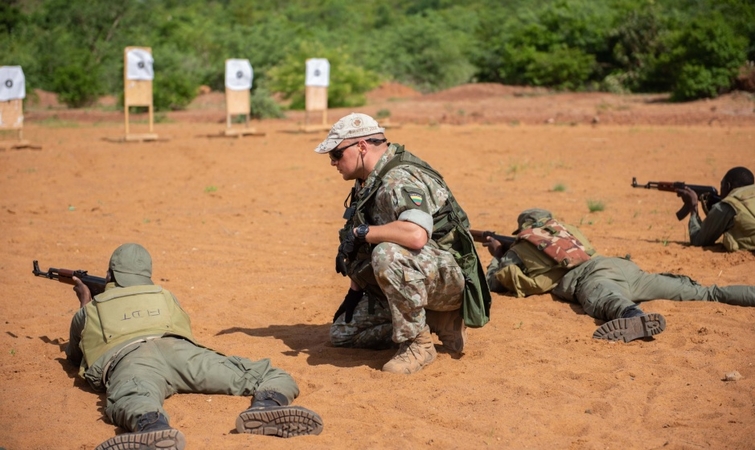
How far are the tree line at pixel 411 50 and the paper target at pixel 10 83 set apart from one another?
681cm

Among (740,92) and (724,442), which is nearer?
(724,442)

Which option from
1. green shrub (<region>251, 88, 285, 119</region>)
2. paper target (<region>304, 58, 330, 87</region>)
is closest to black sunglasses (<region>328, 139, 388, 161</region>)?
paper target (<region>304, 58, 330, 87</region>)

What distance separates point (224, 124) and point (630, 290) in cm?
Result: 1594

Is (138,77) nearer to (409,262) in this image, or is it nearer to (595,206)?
(595,206)

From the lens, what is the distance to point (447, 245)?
5.00 m

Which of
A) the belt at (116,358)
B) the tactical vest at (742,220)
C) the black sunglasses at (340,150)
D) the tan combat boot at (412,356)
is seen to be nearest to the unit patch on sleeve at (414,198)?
the black sunglasses at (340,150)

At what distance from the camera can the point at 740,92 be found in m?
21.2

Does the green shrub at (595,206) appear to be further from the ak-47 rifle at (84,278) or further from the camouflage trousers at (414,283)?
the ak-47 rifle at (84,278)

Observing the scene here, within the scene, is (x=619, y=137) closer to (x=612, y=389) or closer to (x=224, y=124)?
(x=224, y=124)

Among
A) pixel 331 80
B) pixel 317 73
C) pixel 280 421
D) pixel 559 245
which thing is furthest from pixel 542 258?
pixel 331 80

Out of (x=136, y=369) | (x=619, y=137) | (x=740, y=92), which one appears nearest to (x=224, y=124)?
(x=619, y=137)

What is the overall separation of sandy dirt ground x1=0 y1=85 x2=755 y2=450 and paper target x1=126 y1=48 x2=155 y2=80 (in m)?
1.55

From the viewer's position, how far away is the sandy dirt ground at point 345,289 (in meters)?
4.26

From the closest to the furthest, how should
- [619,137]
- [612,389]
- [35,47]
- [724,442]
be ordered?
1. [724,442]
2. [612,389]
3. [619,137]
4. [35,47]
